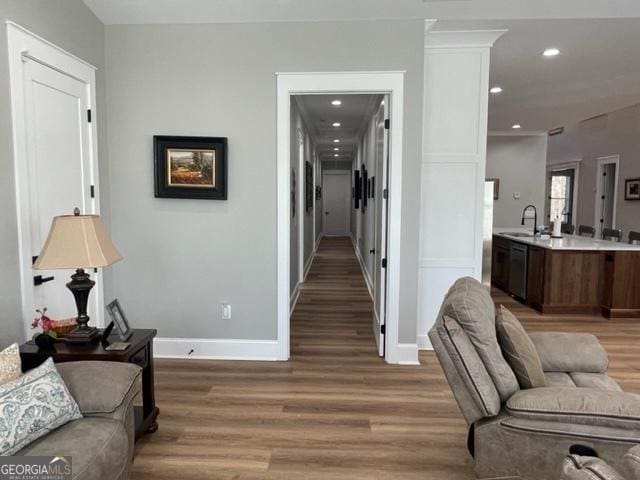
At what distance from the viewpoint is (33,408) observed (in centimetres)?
155

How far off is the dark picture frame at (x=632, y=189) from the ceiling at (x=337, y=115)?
4635 mm

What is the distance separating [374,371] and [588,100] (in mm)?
5449

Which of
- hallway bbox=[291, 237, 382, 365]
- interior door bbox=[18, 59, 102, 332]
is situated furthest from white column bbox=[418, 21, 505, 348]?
interior door bbox=[18, 59, 102, 332]

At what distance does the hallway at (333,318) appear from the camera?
384 cm

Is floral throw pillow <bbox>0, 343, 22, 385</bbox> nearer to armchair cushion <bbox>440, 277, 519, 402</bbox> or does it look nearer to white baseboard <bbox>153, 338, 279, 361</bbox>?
armchair cushion <bbox>440, 277, 519, 402</bbox>

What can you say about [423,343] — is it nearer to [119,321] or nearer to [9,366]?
[119,321]

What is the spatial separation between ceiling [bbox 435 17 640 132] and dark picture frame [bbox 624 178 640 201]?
4.33ft

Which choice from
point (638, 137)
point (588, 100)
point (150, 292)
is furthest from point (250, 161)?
point (638, 137)

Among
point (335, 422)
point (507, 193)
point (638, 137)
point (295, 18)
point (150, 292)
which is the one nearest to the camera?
point (335, 422)

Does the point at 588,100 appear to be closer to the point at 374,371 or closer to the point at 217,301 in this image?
the point at 374,371

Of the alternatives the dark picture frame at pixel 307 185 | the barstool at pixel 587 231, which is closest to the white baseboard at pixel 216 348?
the dark picture frame at pixel 307 185

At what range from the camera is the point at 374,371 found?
342cm

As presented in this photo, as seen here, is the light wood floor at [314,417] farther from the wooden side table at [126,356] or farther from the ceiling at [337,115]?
the ceiling at [337,115]

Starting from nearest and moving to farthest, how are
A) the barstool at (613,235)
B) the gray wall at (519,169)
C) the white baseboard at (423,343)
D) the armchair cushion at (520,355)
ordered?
1. the armchair cushion at (520,355)
2. the white baseboard at (423,343)
3. the barstool at (613,235)
4. the gray wall at (519,169)
